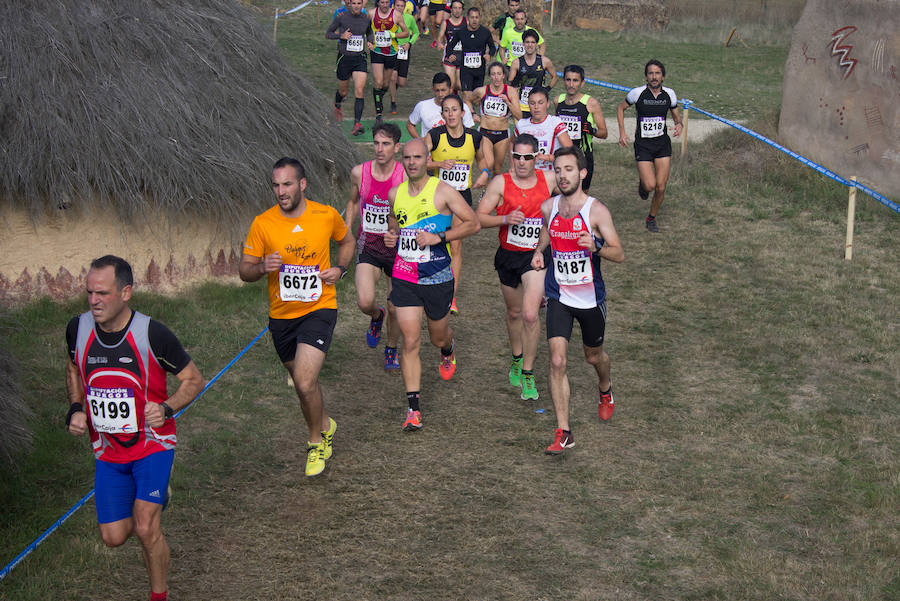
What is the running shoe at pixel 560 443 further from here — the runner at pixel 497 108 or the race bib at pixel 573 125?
the runner at pixel 497 108

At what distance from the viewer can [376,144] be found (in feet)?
25.8

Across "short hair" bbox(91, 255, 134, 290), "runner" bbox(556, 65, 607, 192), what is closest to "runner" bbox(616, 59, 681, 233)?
"runner" bbox(556, 65, 607, 192)

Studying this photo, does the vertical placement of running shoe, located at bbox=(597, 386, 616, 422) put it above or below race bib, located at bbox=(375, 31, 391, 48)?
below

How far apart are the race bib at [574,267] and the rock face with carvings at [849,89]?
773 centimetres

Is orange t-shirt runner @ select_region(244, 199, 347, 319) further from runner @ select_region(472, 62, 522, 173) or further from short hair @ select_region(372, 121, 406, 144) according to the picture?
runner @ select_region(472, 62, 522, 173)

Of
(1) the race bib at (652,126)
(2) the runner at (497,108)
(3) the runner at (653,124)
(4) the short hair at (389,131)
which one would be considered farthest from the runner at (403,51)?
(4) the short hair at (389,131)

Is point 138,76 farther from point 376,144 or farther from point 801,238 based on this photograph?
point 801,238

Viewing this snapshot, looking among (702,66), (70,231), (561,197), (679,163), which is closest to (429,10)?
(702,66)

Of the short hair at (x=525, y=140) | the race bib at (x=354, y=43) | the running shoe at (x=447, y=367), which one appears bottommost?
the running shoe at (x=447, y=367)

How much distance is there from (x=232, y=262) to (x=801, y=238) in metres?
6.86

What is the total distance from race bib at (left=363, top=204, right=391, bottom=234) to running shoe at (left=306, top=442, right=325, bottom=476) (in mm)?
2063

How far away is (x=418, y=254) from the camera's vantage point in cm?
754

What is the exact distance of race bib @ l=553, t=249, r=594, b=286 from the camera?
7242 mm

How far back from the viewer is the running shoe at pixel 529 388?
828cm
